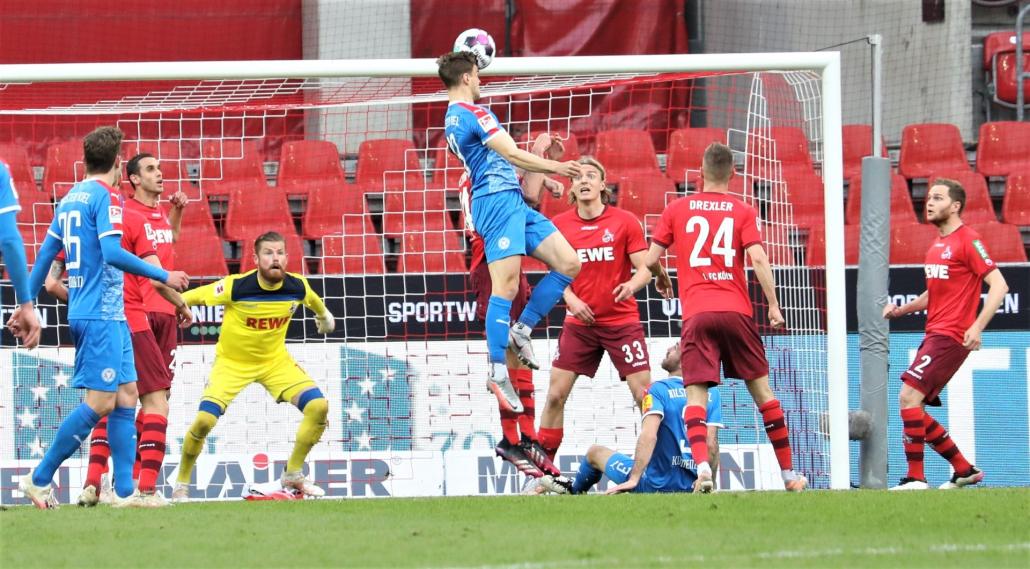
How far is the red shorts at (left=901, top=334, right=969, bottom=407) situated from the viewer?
32.0ft

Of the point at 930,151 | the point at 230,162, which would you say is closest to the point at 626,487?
the point at 230,162

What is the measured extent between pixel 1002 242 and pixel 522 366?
17.8 feet

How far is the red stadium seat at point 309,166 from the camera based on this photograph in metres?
13.1

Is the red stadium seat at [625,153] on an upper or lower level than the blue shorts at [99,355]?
upper

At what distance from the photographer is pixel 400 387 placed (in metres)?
11.3

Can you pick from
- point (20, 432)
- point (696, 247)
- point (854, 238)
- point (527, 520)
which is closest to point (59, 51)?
point (20, 432)

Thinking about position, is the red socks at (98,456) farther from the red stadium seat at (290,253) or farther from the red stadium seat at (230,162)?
the red stadium seat at (230,162)

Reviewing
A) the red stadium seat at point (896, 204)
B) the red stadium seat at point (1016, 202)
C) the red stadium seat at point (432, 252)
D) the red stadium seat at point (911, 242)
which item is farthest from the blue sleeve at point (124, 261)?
the red stadium seat at point (1016, 202)

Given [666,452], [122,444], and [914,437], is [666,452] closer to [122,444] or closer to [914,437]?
[914,437]

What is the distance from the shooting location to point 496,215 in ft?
27.1

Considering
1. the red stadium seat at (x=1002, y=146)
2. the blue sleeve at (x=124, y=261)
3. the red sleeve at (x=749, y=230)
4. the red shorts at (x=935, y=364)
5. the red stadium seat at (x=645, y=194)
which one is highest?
the red stadium seat at (x=1002, y=146)

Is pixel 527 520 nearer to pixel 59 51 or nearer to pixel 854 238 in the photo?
pixel 854 238

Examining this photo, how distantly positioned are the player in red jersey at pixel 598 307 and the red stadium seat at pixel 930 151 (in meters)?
6.04

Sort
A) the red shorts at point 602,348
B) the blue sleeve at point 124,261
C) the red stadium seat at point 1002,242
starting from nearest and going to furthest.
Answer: the blue sleeve at point 124,261 < the red shorts at point 602,348 < the red stadium seat at point 1002,242
